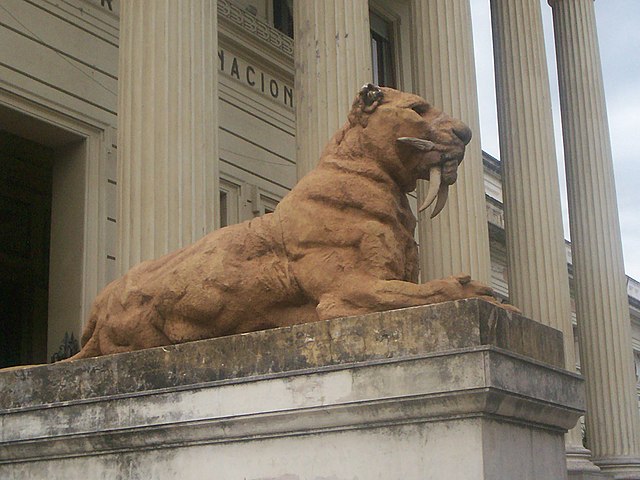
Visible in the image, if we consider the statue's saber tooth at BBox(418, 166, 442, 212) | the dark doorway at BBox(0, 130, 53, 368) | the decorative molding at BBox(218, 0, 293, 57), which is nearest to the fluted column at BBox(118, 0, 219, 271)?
the statue's saber tooth at BBox(418, 166, 442, 212)

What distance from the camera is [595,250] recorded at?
69.8 feet

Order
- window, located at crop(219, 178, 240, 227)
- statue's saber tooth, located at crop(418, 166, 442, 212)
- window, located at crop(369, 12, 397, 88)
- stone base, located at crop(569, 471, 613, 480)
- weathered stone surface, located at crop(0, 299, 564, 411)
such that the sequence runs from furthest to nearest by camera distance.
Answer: window, located at crop(369, 12, 397, 88)
window, located at crop(219, 178, 240, 227)
stone base, located at crop(569, 471, 613, 480)
statue's saber tooth, located at crop(418, 166, 442, 212)
weathered stone surface, located at crop(0, 299, 564, 411)

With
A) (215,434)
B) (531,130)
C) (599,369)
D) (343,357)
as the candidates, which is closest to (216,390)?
(215,434)

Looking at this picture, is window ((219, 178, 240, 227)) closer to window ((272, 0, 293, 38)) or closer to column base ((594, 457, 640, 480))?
window ((272, 0, 293, 38))

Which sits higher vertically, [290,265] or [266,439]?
[290,265]

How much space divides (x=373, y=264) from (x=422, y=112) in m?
0.97

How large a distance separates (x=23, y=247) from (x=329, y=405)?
1788cm

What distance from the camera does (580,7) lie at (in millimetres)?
22922

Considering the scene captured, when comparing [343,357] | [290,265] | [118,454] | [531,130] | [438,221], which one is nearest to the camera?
[343,357]

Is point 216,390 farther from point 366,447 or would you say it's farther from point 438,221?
point 438,221

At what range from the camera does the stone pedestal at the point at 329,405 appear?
4.51 meters

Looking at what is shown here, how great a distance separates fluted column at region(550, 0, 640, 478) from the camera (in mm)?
20391

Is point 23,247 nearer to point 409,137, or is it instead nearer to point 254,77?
point 254,77

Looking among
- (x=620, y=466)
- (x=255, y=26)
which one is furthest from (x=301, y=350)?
(x=255, y=26)
